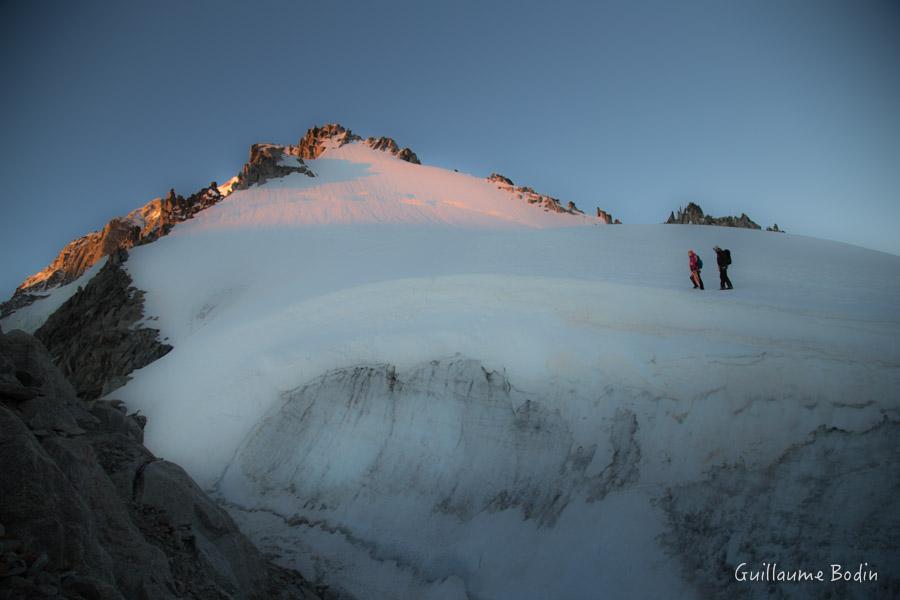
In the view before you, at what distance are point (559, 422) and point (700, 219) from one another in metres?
27.8

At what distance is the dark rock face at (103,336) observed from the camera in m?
19.9

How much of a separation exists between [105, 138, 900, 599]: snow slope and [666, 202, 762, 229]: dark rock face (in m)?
12.5

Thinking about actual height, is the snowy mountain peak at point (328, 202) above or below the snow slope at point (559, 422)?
above

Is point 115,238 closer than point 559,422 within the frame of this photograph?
No

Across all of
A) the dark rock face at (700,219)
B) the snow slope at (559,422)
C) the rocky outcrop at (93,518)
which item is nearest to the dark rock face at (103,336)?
the snow slope at (559,422)

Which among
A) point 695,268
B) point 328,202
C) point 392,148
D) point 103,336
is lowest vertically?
point 103,336

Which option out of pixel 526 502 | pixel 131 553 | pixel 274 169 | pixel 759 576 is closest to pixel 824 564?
pixel 759 576

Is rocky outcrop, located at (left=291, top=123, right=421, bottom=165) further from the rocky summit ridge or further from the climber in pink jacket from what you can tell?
the climber in pink jacket

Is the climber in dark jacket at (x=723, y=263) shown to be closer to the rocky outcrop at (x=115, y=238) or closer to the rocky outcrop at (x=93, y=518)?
the rocky outcrop at (x=93, y=518)

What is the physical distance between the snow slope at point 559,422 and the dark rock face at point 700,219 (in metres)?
12.5

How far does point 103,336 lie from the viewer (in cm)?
2189

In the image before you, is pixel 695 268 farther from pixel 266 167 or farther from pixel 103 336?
pixel 266 167

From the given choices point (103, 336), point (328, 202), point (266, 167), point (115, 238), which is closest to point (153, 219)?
point (115, 238)

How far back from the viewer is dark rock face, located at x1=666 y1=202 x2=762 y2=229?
27609mm
